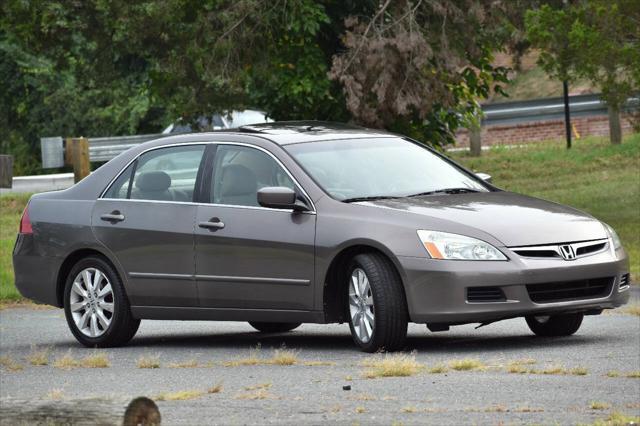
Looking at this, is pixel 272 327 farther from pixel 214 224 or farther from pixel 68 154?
pixel 68 154

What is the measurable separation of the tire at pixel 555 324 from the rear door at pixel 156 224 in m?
2.44

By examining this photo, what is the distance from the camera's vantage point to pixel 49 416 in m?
6.50

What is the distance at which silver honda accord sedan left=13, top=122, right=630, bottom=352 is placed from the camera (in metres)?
10.8

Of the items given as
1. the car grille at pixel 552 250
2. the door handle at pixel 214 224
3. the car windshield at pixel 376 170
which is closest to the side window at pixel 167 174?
the door handle at pixel 214 224

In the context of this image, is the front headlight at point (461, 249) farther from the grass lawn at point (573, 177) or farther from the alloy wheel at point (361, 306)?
the grass lawn at point (573, 177)

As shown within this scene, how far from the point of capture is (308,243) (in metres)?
11.3

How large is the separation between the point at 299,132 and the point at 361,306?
184 cm

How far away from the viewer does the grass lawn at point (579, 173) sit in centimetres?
2748

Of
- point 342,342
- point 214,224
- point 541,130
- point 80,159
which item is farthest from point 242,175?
point 541,130

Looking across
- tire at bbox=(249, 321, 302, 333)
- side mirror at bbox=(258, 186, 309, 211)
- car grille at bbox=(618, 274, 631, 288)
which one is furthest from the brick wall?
side mirror at bbox=(258, 186, 309, 211)

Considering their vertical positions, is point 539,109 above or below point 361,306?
above

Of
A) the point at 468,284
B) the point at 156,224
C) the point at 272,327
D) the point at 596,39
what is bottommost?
the point at 272,327

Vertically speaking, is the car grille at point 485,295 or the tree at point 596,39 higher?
the tree at point 596,39

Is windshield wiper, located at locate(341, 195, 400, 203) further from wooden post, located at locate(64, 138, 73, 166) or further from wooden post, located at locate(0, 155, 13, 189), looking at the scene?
wooden post, located at locate(64, 138, 73, 166)
